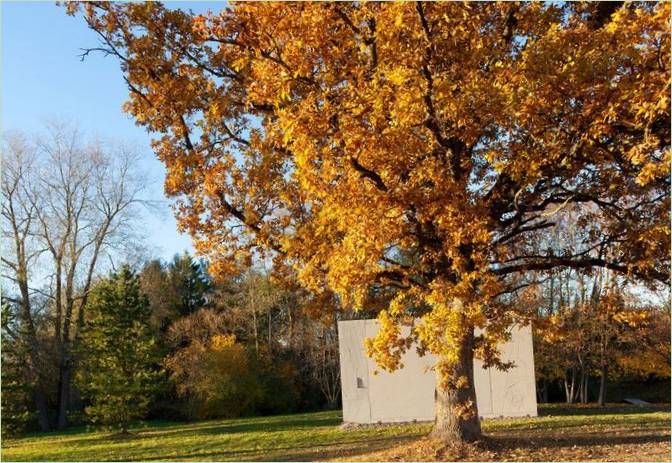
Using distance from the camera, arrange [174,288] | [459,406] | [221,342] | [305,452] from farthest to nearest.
Result: [174,288]
[221,342]
[305,452]
[459,406]

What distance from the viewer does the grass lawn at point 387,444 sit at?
9500 millimetres

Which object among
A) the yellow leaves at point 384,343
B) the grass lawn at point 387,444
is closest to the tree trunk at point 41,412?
the grass lawn at point 387,444

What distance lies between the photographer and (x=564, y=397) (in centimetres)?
2948

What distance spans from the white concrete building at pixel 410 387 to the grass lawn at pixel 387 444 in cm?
75

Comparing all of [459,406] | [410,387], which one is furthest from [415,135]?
[410,387]

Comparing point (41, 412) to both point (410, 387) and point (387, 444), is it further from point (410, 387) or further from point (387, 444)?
point (387, 444)

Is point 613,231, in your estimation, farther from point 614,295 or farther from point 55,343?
point 55,343

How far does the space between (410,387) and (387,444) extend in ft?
15.8

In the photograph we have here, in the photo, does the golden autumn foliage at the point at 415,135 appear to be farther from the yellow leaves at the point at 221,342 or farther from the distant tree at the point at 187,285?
the distant tree at the point at 187,285

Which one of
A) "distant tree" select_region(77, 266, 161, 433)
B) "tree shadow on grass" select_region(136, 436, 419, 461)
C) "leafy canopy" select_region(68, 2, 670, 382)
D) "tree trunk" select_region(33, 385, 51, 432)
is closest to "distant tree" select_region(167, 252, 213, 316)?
"tree trunk" select_region(33, 385, 51, 432)

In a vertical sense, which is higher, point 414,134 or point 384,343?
point 414,134

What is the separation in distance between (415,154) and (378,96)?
108cm

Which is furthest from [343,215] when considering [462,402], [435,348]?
[462,402]

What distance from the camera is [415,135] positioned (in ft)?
27.9
